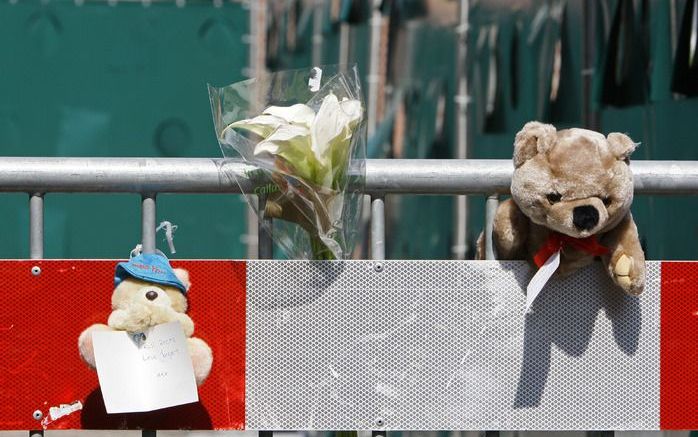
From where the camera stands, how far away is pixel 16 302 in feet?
9.88

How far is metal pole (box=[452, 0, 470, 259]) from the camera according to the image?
6.81m

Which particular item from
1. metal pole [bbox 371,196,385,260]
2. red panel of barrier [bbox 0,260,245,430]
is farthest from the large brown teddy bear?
red panel of barrier [bbox 0,260,245,430]

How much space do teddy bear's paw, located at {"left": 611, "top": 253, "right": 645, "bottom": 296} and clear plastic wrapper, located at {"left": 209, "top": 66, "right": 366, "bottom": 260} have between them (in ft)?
2.01

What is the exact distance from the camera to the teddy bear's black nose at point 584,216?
9.14 feet

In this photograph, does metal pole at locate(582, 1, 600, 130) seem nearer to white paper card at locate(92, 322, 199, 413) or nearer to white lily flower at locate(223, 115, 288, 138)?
white lily flower at locate(223, 115, 288, 138)

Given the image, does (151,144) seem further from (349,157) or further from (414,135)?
(349,157)

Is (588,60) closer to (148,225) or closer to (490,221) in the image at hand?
(490,221)

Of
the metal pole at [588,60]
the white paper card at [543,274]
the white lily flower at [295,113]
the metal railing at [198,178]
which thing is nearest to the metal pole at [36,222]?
the metal railing at [198,178]

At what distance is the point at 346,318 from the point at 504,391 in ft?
1.38

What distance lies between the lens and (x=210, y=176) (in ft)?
9.68

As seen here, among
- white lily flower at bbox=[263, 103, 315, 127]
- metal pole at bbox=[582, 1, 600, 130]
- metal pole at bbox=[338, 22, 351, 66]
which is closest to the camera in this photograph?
white lily flower at bbox=[263, 103, 315, 127]

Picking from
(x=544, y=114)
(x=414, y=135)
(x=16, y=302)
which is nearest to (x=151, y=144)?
(x=414, y=135)

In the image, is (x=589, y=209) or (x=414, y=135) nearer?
(x=589, y=209)

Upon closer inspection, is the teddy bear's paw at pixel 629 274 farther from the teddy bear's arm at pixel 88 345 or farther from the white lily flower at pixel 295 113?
the teddy bear's arm at pixel 88 345
